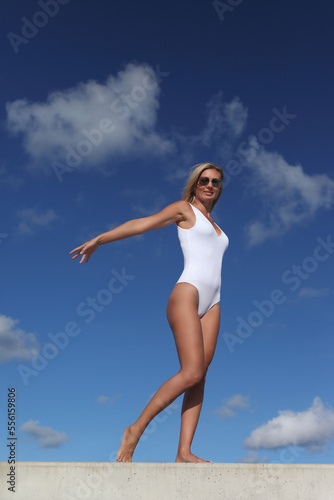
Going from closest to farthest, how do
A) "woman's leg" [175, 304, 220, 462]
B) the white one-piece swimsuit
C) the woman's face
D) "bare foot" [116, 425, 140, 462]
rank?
"bare foot" [116, 425, 140, 462] < "woman's leg" [175, 304, 220, 462] < the white one-piece swimsuit < the woman's face

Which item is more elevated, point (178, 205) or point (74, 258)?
point (178, 205)

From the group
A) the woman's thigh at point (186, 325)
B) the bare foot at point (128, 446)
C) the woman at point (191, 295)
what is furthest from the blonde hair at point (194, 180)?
the bare foot at point (128, 446)

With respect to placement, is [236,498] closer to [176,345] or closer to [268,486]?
[268,486]

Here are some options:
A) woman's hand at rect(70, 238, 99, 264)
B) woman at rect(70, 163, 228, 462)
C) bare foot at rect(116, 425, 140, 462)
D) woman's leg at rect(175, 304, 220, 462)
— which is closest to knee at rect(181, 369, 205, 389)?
woman at rect(70, 163, 228, 462)

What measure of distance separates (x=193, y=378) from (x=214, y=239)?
161cm

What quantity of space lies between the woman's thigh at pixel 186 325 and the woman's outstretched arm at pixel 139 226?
73 cm

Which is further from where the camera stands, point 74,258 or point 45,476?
point 74,258

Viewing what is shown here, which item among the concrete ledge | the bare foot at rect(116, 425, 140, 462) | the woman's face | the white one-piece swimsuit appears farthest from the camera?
the woman's face

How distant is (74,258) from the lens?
5.23 meters

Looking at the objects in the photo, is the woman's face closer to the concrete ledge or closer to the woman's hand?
the woman's hand

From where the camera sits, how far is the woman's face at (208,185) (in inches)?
236

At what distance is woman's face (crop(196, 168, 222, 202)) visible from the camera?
6.00m

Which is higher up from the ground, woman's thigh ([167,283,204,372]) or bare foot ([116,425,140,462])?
woman's thigh ([167,283,204,372])

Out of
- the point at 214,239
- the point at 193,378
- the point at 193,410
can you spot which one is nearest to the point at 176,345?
the point at 193,378
